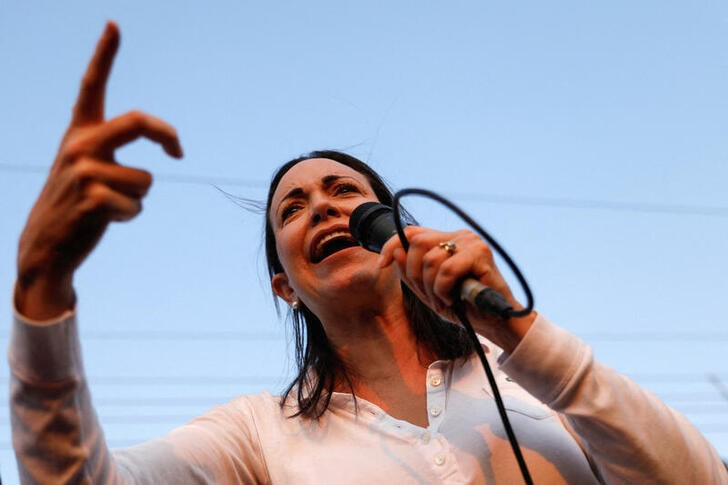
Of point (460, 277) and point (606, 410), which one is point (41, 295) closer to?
point (460, 277)

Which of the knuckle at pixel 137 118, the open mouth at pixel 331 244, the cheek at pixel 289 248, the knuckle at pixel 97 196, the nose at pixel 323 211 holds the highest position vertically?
the knuckle at pixel 137 118

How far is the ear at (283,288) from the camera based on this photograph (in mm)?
2963

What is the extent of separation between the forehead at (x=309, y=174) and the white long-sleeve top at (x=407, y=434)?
0.72 m

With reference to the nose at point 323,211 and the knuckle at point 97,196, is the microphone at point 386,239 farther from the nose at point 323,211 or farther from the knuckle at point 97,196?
the knuckle at point 97,196

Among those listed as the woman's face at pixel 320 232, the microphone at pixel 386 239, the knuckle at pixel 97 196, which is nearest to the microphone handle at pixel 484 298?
the microphone at pixel 386 239

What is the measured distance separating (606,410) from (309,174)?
138 cm

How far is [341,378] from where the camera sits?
2.54 m

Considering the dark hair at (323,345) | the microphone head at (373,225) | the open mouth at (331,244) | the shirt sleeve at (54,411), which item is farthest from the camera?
the open mouth at (331,244)

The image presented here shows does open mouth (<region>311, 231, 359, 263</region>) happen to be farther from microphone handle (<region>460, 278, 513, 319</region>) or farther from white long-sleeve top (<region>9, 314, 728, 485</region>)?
microphone handle (<region>460, 278, 513, 319</region>)

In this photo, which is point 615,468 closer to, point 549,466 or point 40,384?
point 549,466

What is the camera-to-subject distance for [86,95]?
4.95ft

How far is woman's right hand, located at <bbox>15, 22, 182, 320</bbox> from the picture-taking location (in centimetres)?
148

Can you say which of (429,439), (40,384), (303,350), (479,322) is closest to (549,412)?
(429,439)

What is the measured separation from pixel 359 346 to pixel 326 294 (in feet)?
0.62
